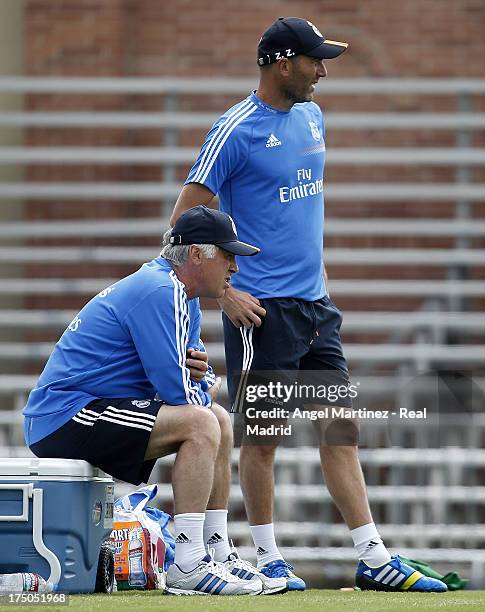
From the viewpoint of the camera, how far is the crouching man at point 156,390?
15.1 feet

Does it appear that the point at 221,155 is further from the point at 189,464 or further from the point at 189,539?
the point at 189,539

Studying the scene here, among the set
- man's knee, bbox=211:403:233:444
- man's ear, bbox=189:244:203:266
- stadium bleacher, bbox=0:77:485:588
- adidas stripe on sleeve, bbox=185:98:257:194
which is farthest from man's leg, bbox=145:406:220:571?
stadium bleacher, bbox=0:77:485:588

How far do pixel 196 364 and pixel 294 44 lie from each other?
1.19 metres

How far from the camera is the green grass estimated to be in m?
4.11

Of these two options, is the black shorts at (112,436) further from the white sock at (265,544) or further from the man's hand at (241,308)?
the white sock at (265,544)

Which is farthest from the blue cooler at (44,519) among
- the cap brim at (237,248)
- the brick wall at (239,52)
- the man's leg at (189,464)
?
the brick wall at (239,52)

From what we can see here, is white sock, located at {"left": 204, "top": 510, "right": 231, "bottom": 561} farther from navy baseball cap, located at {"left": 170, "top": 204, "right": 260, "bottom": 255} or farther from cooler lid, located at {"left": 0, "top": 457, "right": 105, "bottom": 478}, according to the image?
navy baseball cap, located at {"left": 170, "top": 204, "right": 260, "bottom": 255}

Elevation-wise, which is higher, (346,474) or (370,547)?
(346,474)

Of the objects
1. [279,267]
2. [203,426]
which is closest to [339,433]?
[279,267]

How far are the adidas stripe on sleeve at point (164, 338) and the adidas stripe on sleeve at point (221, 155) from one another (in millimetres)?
612

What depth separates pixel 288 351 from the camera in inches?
Answer: 201

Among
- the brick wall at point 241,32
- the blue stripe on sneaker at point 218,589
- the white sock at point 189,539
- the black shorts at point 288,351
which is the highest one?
the brick wall at point 241,32

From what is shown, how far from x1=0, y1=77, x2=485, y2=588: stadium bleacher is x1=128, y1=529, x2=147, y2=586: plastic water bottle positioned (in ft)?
10.7

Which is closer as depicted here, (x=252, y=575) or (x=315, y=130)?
(x=252, y=575)
